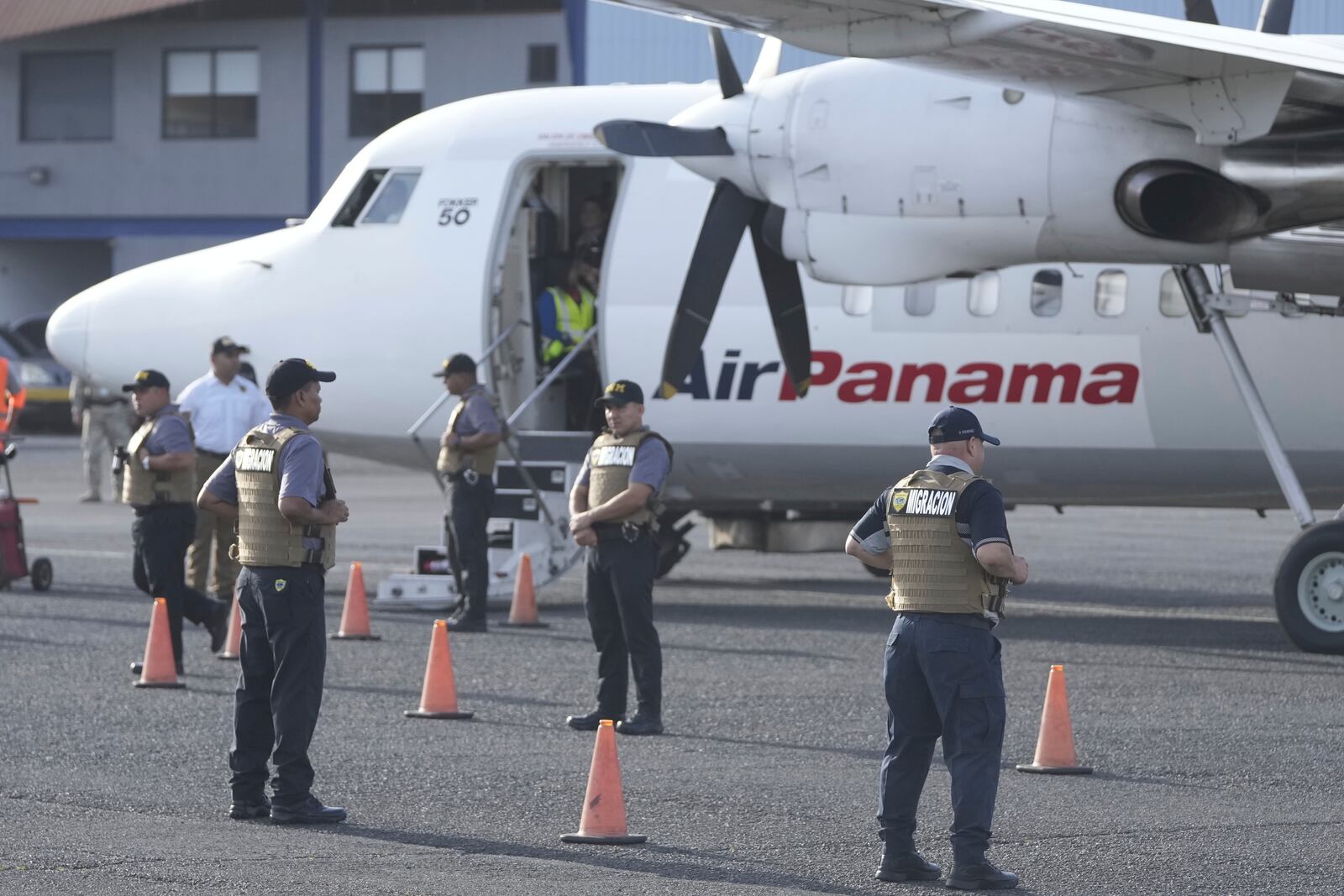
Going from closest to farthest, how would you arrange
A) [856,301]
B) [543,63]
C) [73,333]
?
[856,301] < [73,333] < [543,63]

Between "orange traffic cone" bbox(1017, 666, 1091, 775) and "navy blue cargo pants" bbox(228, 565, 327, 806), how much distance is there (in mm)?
3477

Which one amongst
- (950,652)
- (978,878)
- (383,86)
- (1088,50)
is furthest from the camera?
(383,86)

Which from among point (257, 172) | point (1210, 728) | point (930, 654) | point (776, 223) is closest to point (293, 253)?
point (776, 223)

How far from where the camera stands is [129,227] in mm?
45938

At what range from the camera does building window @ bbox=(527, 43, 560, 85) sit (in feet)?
145

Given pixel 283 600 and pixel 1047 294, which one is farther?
pixel 1047 294

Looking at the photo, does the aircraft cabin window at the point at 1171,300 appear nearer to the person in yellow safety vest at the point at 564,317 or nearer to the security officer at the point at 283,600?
the person in yellow safety vest at the point at 564,317

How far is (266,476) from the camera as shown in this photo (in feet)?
27.7

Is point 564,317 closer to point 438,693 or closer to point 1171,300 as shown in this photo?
point 1171,300

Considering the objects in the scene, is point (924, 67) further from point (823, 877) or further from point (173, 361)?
point (173, 361)

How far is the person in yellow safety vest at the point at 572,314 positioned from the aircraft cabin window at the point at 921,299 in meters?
2.77

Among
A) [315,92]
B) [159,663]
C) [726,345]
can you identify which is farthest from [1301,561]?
[315,92]

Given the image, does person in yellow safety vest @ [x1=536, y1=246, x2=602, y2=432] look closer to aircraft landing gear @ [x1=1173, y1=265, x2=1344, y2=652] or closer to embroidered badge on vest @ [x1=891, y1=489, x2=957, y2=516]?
aircraft landing gear @ [x1=1173, y1=265, x2=1344, y2=652]

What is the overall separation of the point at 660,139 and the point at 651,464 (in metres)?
3.18
